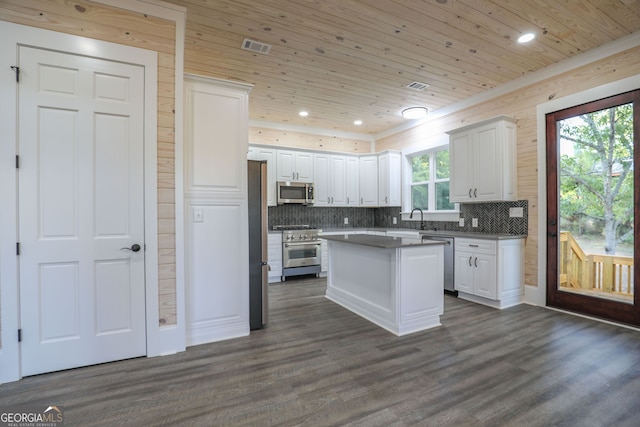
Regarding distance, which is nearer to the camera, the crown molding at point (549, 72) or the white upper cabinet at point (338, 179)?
the crown molding at point (549, 72)

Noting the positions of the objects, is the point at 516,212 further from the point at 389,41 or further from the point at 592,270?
the point at 389,41

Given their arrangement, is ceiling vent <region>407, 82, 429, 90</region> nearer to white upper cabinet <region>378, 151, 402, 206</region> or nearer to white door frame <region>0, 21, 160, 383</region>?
white upper cabinet <region>378, 151, 402, 206</region>

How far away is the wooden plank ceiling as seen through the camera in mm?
2586

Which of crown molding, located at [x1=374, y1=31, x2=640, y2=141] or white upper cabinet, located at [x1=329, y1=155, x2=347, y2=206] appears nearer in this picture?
crown molding, located at [x1=374, y1=31, x2=640, y2=141]

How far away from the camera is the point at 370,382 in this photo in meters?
2.09

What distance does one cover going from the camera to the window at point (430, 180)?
209 inches

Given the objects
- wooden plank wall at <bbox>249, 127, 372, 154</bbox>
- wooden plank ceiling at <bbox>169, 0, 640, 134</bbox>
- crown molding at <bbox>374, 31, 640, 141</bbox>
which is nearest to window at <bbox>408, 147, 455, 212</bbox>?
crown molding at <bbox>374, 31, 640, 141</bbox>

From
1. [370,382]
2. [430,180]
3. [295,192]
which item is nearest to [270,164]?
[295,192]

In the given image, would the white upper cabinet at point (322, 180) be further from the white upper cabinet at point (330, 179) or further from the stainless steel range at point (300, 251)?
the stainless steel range at point (300, 251)

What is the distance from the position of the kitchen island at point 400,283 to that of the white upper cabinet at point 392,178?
8.93 ft

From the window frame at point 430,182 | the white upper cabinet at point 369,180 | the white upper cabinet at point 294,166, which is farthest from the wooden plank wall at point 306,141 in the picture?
the window frame at point 430,182

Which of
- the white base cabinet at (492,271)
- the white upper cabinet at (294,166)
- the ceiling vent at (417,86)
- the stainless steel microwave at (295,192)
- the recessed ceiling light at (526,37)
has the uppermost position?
the recessed ceiling light at (526,37)

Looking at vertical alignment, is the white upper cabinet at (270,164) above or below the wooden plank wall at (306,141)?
below

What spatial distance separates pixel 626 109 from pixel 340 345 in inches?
150
